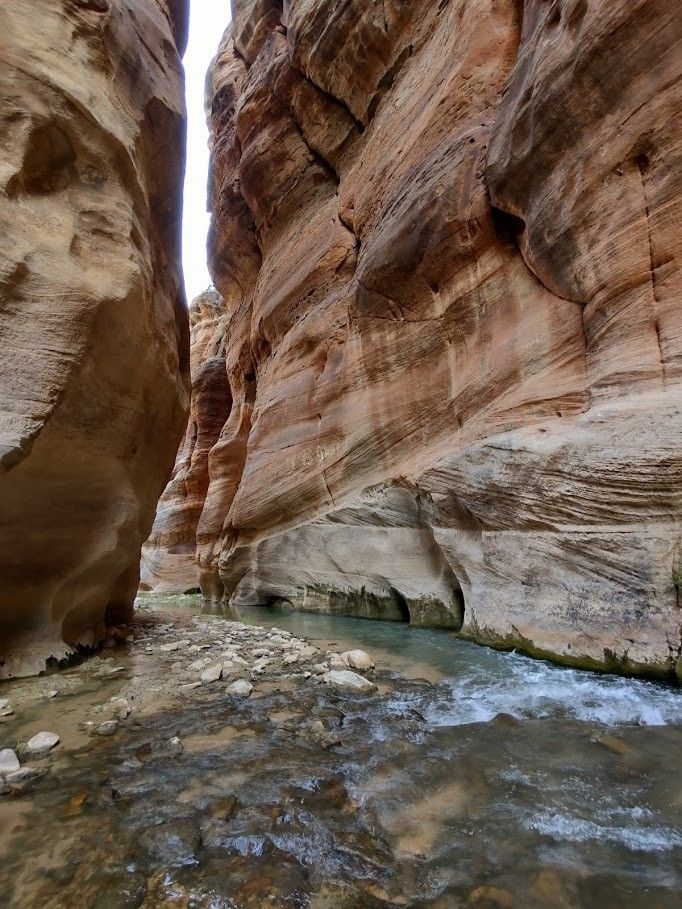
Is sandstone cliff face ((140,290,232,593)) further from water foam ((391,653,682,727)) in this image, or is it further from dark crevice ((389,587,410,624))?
water foam ((391,653,682,727))

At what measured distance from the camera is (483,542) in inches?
244

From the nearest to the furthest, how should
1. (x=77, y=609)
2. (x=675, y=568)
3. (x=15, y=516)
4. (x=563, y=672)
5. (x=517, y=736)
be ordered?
(x=517, y=736)
(x=675, y=568)
(x=563, y=672)
(x=15, y=516)
(x=77, y=609)

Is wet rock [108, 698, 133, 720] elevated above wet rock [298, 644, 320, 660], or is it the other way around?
wet rock [108, 698, 133, 720]

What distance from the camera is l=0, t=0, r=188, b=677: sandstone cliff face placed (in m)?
4.59

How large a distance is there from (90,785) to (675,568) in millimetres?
4622

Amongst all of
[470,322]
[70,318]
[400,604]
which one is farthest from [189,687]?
[470,322]

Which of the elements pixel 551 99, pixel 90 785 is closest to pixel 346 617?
pixel 90 785

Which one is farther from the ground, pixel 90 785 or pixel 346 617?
pixel 90 785

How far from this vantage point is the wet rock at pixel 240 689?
12.6 ft

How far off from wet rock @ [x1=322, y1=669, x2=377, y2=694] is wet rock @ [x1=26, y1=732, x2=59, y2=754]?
2.14 m

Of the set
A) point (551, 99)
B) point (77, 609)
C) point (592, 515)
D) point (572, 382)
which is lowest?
point (77, 609)

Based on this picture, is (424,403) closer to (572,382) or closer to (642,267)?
(572,382)

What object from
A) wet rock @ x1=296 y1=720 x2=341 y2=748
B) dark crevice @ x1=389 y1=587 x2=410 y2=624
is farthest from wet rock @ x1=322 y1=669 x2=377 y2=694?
dark crevice @ x1=389 y1=587 x2=410 y2=624

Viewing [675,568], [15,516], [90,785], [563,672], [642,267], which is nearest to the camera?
[90,785]
